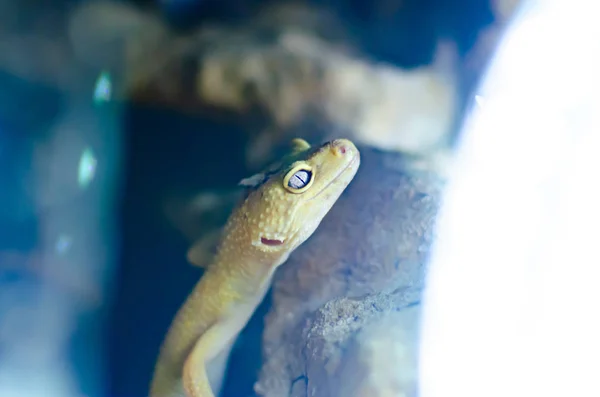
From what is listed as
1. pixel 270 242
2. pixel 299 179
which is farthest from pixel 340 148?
pixel 270 242

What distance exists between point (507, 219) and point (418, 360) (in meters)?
0.49

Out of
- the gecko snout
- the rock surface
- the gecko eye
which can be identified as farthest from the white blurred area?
the gecko eye

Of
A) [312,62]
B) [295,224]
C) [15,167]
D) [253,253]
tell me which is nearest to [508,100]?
[295,224]

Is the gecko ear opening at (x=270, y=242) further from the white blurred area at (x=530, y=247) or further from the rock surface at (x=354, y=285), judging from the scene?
the white blurred area at (x=530, y=247)

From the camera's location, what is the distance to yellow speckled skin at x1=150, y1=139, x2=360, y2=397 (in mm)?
1840

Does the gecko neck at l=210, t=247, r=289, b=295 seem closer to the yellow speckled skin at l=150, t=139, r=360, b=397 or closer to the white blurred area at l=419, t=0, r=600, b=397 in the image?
the yellow speckled skin at l=150, t=139, r=360, b=397

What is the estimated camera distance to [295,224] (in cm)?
187

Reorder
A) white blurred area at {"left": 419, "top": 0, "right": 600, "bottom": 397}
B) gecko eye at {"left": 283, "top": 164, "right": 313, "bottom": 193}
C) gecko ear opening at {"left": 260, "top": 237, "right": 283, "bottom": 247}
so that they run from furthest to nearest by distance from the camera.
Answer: gecko ear opening at {"left": 260, "top": 237, "right": 283, "bottom": 247} → gecko eye at {"left": 283, "top": 164, "right": 313, "bottom": 193} → white blurred area at {"left": 419, "top": 0, "right": 600, "bottom": 397}

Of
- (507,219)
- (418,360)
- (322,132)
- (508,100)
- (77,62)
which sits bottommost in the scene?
(77,62)

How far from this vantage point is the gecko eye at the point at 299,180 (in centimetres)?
181

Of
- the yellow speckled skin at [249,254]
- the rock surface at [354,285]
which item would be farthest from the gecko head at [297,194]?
the rock surface at [354,285]

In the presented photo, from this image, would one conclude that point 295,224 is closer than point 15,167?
Yes

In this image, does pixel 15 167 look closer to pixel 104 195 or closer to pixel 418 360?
pixel 104 195

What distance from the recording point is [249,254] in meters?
1.99
